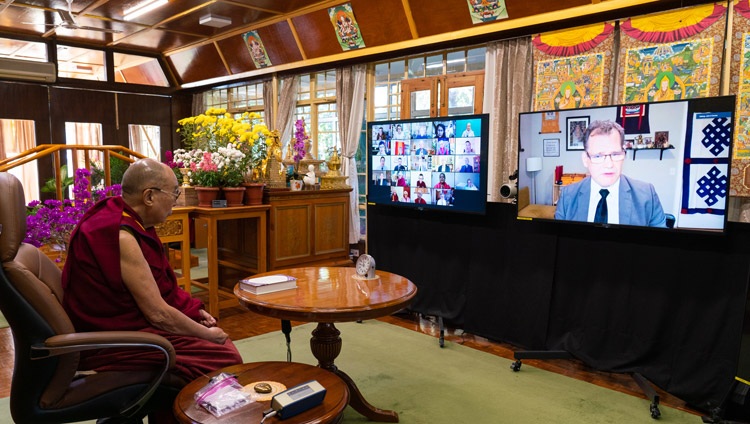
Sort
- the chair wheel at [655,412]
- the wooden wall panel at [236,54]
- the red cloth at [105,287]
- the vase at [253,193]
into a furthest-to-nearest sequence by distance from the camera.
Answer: the wooden wall panel at [236,54], the vase at [253,193], the chair wheel at [655,412], the red cloth at [105,287]

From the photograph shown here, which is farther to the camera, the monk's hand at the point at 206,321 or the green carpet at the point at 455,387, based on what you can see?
the green carpet at the point at 455,387

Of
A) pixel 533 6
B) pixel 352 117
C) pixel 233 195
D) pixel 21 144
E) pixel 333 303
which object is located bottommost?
pixel 333 303

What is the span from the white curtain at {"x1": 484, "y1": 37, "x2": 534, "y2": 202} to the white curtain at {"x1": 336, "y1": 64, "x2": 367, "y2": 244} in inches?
69.7

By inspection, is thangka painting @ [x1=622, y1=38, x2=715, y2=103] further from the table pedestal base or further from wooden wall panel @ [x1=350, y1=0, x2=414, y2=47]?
the table pedestal base

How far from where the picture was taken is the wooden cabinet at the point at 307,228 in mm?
→ 4617

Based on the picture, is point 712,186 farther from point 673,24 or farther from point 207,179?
point 207,179

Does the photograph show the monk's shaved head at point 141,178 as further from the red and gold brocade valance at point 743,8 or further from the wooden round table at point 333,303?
the red and gold brocade valance at point 743,8

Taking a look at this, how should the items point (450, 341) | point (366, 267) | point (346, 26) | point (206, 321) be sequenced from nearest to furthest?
point (206, 321), point (366, 267), point (450, 341), point (346, 26)

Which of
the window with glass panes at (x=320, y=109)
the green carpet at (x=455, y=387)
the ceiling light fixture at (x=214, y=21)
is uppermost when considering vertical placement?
the ceiling light fixture at (x=214, y=21)

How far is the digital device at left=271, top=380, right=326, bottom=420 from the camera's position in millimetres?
1493

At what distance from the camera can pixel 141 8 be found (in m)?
6.23

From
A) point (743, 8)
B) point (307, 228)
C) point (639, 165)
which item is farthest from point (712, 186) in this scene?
point (307, 228)

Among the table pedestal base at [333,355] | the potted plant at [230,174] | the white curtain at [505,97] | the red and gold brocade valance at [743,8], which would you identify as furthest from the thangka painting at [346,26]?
the table pedestal base at [333,355]

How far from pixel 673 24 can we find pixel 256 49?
509 centimetres
